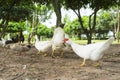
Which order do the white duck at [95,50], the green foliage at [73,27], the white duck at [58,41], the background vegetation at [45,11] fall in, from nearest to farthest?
the white duck at [95,50], the white duck at [58,41], the background vegetation at [45,11], the green foliage at [73,27]

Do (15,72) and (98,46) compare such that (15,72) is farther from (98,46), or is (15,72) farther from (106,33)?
(106,33)

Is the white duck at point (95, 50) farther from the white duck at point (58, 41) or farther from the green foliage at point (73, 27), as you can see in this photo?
the green foliage at point (73, 27)

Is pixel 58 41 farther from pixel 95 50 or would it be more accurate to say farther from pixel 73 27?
pixel 73 27

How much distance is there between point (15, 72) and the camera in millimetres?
6664

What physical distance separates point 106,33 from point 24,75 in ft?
226

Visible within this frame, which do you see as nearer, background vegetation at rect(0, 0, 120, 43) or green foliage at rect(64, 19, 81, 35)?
background vegetation at rect(0, 0, 120, 43)

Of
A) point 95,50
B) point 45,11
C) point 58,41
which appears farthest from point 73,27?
point 95,50

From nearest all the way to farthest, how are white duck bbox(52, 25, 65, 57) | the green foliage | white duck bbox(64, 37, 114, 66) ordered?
white duck bbox(64, 37, 114, 66)
white duck bbox(52, 25, 65, 57)
the green foliage

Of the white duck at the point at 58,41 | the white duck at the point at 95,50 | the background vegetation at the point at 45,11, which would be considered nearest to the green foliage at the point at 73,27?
the background vegetation at the point at 45,11

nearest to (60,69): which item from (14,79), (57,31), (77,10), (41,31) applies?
(14,79)

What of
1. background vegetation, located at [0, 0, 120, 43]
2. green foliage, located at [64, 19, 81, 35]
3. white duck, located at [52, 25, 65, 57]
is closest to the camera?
white duck, located at [52, 25, 65, 57]

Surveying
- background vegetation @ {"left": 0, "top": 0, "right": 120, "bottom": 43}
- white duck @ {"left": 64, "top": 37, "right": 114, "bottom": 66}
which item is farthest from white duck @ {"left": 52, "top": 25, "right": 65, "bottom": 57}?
background vegetation @ {"left": 0, "top": 0, "right": 120, "bottom": 43}

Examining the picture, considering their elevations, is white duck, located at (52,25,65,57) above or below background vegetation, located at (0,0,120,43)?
below

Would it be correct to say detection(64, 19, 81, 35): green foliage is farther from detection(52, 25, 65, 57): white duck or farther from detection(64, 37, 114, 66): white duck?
detection(64, 37, 114, 66): white duck
